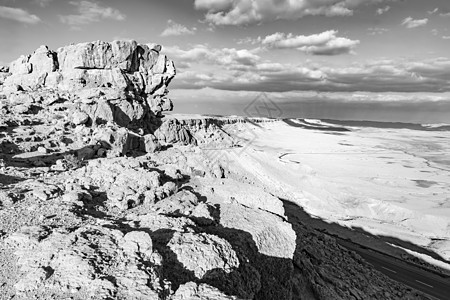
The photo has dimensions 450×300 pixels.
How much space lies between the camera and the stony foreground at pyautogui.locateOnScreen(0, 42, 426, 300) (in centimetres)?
437

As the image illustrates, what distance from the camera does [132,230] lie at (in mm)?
6094

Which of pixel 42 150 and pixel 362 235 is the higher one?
pixel 42 150

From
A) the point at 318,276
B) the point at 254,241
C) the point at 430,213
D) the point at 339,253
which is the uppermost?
the point at 254,241

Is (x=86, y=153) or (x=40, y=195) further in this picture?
(x=86, y=153)

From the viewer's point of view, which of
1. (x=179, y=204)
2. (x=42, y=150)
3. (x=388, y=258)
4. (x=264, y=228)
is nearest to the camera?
(x=264, y=228)

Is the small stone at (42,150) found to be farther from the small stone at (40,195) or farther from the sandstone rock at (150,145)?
the sandstone rock at (150,145)

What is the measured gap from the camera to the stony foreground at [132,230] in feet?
14.3

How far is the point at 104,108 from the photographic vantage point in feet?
70.9

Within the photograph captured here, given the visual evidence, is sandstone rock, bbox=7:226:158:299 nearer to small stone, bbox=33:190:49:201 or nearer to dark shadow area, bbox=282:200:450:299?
small stone, bbox=33:190:49:201

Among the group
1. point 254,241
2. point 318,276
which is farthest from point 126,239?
point 318,276

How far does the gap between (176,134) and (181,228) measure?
28.4m

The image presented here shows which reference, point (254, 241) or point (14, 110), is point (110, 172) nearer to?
point (254, 241)

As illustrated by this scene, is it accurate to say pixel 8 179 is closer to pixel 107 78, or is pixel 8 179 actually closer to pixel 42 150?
pixel 42 150

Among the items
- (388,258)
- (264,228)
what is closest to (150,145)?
(264,228)
